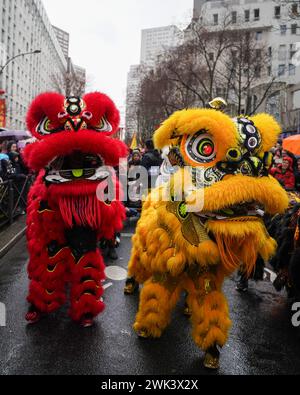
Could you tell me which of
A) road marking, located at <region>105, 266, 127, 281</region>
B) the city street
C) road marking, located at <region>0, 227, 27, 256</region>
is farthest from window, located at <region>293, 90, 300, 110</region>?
the city street

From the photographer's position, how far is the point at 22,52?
49094mm

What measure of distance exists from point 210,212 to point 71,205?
53.2 inches

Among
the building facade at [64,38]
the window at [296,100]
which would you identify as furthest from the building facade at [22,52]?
the building facade at [64,38]

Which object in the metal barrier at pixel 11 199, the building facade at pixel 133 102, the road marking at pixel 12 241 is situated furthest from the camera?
the building facade at pixel 133 102

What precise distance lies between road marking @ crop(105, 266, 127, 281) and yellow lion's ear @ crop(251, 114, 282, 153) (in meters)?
3.04

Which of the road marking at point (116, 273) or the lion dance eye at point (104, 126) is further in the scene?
the road marking at point (116, 273)

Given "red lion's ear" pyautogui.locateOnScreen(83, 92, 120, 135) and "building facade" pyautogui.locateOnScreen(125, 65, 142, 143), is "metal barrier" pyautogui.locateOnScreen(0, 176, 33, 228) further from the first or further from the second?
"building facade" pyautogui.locateOnScreen(125, 65, 142, 143)

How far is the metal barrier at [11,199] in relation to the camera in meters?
8.05

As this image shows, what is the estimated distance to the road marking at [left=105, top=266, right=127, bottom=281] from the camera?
5347mm

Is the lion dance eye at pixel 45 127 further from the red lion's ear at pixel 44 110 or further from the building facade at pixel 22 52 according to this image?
the building facade at pixel 22 52

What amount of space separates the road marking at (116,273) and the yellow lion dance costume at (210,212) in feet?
6.98

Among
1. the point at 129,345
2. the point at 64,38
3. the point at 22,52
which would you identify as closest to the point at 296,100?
the point at 129,345
